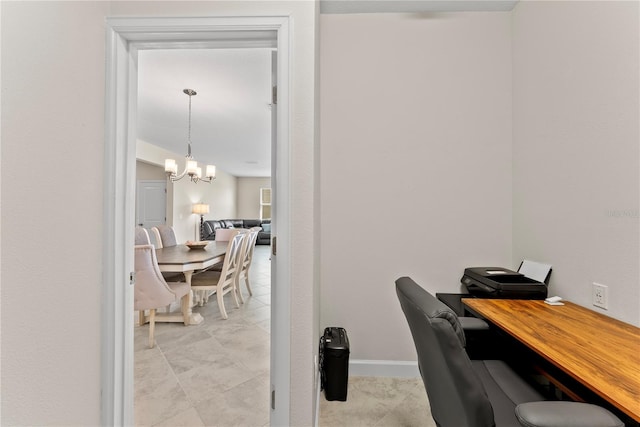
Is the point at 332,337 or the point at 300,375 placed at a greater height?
the point at 300,375

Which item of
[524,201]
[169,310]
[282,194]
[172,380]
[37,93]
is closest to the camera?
[37,93]

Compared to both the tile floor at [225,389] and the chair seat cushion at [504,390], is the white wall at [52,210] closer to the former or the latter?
the tile floor at [225,389]

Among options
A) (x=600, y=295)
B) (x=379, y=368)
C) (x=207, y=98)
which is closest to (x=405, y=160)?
(x=600, y=295)

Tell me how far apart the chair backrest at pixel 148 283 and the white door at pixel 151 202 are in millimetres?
5327

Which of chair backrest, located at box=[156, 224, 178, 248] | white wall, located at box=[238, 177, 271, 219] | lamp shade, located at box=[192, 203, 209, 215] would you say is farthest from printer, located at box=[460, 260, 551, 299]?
white wall, located at box=[238, 177, 271, 219]

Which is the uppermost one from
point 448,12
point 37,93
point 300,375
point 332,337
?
point 448,12

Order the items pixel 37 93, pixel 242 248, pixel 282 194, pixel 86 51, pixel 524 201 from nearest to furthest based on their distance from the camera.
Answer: pixel 37 93 < pixel 86 51 < pixel 282 194 < pixel 524 201 < pixel 242 248

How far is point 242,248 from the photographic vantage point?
366 cm

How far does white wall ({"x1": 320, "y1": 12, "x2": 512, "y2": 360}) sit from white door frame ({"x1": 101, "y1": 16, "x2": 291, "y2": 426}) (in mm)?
872

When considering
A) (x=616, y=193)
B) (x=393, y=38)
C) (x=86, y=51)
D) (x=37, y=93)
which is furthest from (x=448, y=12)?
(x=37, y=93)

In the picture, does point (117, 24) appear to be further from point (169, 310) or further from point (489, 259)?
point (169, 310)

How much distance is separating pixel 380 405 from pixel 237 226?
9.19m

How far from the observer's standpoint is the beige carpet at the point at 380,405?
5.27 feet

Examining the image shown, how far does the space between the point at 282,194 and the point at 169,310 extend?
2.95 m
